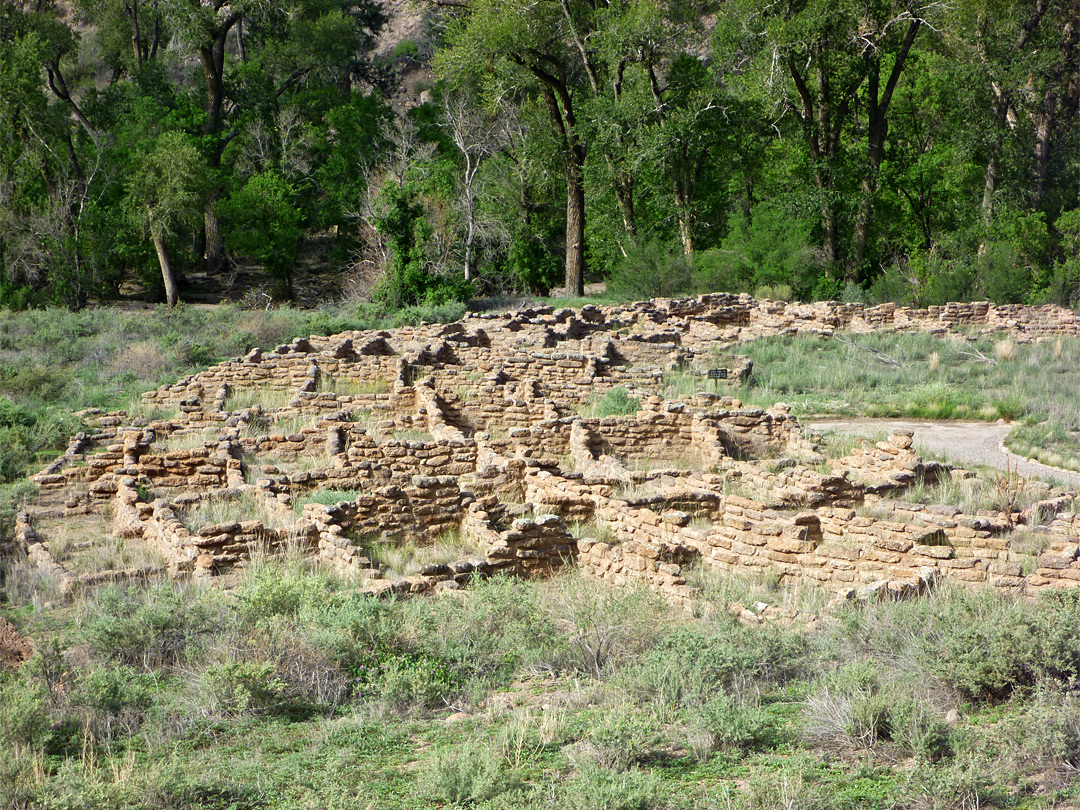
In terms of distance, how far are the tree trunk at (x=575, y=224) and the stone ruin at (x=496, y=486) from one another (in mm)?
14419

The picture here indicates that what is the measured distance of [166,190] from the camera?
29.0 metres

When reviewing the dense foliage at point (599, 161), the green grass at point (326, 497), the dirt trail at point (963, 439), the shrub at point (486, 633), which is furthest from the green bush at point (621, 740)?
the dense foliage at point (599, 161)

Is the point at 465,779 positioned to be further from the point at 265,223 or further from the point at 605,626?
the point at 265,223

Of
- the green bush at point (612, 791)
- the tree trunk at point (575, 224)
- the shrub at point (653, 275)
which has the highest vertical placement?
the tree trunk at point (575, 224)

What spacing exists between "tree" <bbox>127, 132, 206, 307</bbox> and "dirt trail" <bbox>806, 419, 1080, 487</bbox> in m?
20.9

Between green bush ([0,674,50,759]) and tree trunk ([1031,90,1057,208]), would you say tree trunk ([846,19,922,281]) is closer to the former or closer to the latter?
tree trunk ([1031,90,1057,208])

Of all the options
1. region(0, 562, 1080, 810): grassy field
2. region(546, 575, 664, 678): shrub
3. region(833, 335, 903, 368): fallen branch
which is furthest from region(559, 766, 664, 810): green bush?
region(833, 335, 903, 368): fallen branch

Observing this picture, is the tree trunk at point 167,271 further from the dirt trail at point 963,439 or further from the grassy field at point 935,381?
the dirt trail at point 963,439

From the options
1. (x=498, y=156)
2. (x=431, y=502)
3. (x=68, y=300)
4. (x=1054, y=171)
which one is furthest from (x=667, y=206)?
(x=431, y=502)

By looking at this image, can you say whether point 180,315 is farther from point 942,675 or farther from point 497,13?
point 942,675

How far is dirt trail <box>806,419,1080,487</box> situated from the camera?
530 inches

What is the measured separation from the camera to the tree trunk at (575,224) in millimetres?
32656

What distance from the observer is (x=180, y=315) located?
25391 mm

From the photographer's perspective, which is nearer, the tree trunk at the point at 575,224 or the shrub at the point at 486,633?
the shrub at the point at 486,633
